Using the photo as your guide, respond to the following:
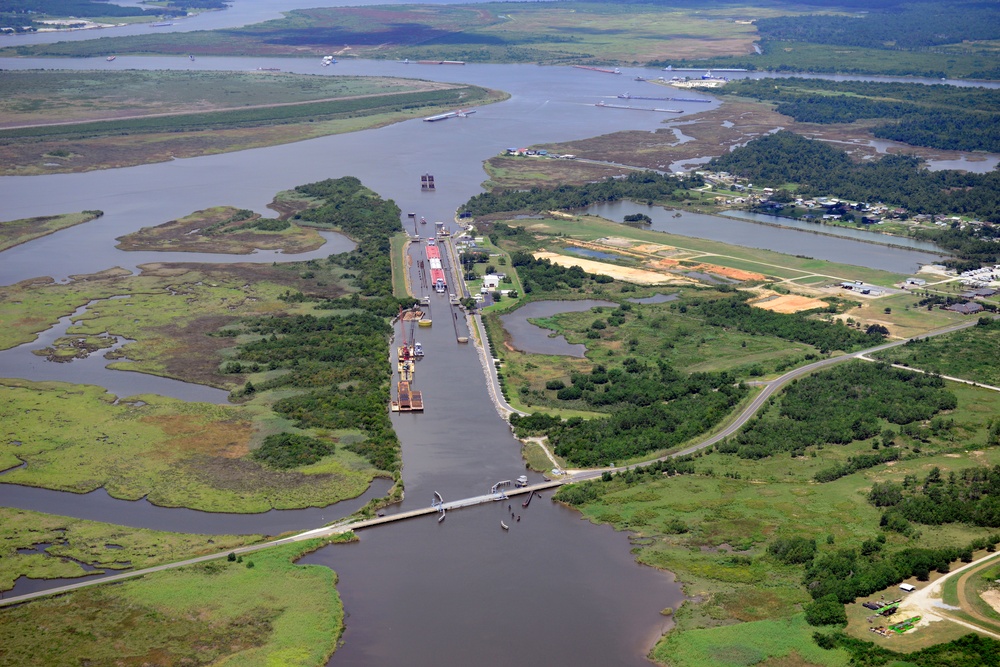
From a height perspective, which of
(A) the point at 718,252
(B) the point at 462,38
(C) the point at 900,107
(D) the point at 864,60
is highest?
(B) the point at 462,38

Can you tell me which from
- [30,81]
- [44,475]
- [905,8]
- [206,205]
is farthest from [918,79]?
[44,475]

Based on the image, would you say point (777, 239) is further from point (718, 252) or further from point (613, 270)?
point (613, 270)

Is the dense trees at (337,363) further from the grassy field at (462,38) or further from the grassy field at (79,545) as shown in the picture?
the grassy field at (462,38)

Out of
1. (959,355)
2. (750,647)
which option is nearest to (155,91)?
(959,355)

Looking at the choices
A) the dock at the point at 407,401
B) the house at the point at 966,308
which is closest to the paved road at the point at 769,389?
the house at the point at 966,308

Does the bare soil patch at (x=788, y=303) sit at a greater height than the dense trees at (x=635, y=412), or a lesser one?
greater

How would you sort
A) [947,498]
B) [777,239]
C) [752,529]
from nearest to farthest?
[752,529]
[947,498]
[777,239]

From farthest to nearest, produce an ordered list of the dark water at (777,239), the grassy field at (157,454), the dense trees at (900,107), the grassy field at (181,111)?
the dense trees at (900,107) → the grassy field at (181,111) → the dark water at (777,239) → the grassy field at (157,454)
